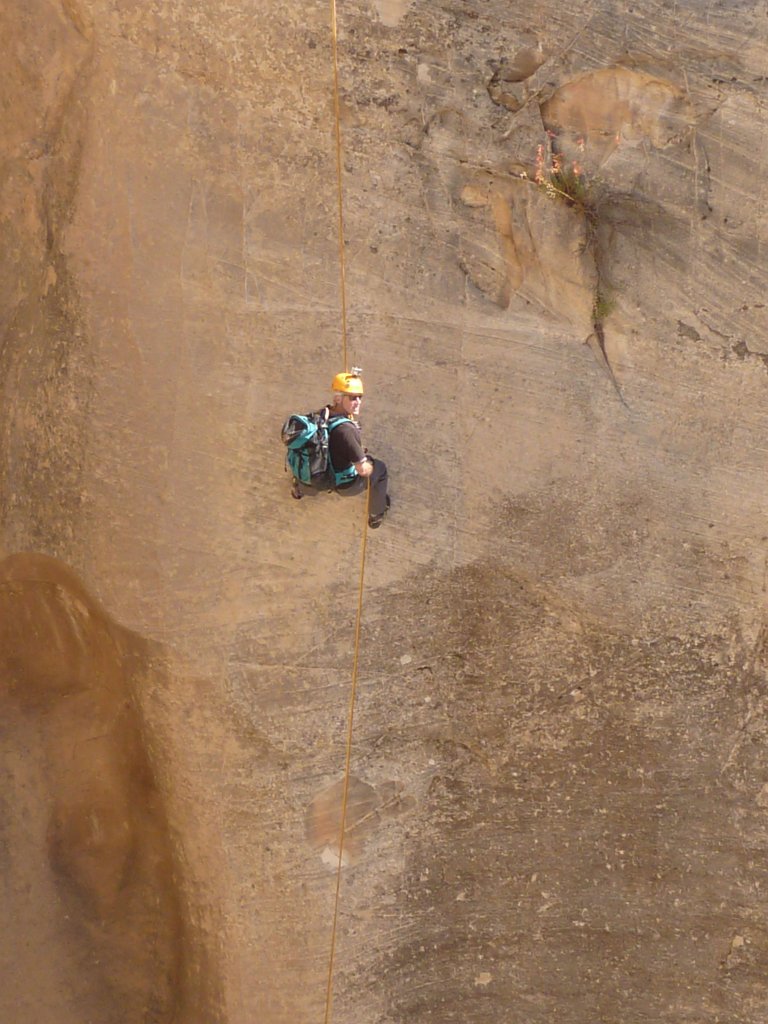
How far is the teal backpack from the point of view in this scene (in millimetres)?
5242

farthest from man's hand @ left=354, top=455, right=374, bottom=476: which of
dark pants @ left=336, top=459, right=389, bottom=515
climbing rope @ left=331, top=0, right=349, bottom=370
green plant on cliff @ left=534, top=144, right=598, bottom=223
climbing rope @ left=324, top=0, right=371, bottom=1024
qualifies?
green plant on cliff @ left=534, top=144, right=598, bottom=223

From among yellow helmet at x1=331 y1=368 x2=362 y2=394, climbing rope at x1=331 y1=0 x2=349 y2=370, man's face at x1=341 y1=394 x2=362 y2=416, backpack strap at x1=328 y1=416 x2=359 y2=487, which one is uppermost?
climbing rope at x1=331 y1=0 x2=349 y2=370

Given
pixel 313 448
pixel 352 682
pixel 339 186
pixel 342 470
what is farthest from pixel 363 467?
pixel 339 186

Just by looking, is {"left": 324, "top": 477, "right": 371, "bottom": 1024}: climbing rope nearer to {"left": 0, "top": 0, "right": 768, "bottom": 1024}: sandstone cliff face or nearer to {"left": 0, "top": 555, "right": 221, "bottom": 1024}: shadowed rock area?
{"left": 0, "top": 0, "right": 768, "bottom": 1024}: sandstone cliff face

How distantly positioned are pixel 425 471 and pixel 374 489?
1.34 ft

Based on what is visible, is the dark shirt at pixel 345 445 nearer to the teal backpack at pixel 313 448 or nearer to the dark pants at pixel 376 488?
the teal backpack at pixel 313 448

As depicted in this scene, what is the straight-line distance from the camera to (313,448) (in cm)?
529

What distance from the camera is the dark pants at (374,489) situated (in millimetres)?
5613

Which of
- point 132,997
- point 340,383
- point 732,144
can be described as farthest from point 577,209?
point 132,997

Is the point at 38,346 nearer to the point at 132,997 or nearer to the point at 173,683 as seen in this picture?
the point at 173,683

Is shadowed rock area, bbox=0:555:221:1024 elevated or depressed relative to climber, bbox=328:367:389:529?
depressed

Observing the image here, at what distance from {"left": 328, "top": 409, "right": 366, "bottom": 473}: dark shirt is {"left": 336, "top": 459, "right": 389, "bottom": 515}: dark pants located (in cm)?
26

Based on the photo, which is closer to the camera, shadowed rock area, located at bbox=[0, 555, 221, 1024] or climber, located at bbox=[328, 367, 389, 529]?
climber, located at bbox=[328, 367, 389, 529]

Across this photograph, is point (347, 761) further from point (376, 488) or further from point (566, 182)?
point (566, 182)
